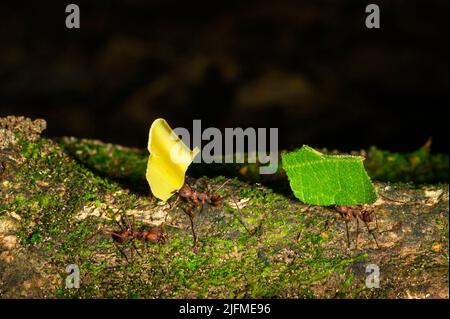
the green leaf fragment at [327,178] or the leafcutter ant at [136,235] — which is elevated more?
the green leaf fragment at [327,178]

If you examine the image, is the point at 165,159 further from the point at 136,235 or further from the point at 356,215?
the point at 356,215

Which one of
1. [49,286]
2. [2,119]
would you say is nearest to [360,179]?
[49,286]

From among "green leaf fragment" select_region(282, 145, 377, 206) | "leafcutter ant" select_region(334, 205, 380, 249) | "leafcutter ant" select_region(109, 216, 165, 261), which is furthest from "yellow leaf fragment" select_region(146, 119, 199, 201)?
"leafcutter ant" select_region(334, 205, 380, 249)

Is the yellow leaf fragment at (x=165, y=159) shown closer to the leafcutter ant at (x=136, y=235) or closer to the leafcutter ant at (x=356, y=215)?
the leafcutter ant at (x=136, y=235)

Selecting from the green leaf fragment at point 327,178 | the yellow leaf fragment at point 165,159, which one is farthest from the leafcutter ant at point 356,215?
the yellow leaf fragment at point 165,159

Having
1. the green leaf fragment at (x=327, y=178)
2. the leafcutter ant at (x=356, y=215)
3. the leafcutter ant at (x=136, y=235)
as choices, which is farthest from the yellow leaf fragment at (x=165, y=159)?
the leafcutter ant at (x=356, y=215)

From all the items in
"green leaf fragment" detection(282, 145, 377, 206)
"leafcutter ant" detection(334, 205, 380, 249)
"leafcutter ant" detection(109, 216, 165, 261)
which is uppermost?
"green leaf fragment" detection(282, 145, 377, 206)

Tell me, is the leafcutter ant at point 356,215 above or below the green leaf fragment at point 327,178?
below

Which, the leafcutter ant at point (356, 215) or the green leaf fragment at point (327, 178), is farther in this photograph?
the leafcutter ant at point (356, 215)

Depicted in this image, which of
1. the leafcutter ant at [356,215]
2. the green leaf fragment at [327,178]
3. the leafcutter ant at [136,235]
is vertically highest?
the green leaf fragment at [327,178]

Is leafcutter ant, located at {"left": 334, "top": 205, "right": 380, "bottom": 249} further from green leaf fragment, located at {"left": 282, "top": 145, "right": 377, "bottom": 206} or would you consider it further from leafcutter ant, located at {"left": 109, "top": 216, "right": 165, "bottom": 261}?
leafcutter ant, located at {"left": 109, "top": 216, "right": 165, "bottom": 261}
